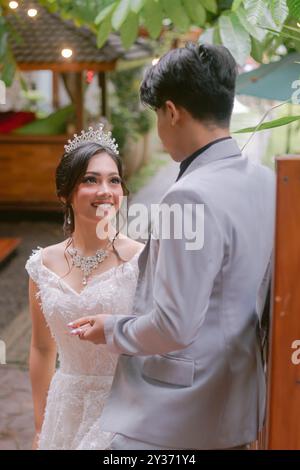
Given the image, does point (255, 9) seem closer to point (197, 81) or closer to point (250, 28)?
point (250, 28)

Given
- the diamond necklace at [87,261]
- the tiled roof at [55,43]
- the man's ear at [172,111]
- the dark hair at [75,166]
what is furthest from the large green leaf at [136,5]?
the tiled roof at [55,43]

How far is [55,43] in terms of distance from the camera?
10430 millimetres

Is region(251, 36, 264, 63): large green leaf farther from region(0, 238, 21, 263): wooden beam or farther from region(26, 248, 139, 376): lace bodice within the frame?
region(0, 238, 21, 263): wooden beam

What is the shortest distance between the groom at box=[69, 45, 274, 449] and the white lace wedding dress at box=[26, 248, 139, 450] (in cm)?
63

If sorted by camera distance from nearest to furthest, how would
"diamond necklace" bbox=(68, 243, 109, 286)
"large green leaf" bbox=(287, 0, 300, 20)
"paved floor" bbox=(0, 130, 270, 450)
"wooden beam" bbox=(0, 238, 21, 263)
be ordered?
"large green leaf" bbox=(287, 0, 300, 20), "diamond necklace" bbox=(68, 243, 109, 286), "paved floor" bbox=(0, 130, 270, 450), "wooden beam" bbox=(0, 238, 21, 263)

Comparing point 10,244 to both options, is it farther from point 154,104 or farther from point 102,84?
point 154,104

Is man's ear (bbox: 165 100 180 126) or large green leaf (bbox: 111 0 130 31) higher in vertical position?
large green leaf (bbox: 111 0 130 31)

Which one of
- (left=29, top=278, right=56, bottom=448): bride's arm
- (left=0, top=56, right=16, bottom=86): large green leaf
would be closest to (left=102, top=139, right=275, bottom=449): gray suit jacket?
(left=29, top=278, right=56, bottom=448): bride's arm

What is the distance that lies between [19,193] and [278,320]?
9.49 metres

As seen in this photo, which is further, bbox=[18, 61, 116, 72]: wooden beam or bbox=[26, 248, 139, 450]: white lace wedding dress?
bbox=[18, 61, 116, 72]: wooden beam

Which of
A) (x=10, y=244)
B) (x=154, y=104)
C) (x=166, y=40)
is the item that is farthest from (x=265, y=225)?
(x=166, y=40)

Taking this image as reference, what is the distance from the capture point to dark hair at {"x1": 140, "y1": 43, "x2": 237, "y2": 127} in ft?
6.68

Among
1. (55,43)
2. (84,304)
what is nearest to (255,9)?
(84,304)

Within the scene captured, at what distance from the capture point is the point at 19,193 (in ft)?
36.5
